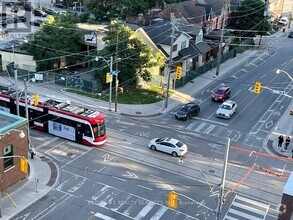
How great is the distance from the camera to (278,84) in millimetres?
65000

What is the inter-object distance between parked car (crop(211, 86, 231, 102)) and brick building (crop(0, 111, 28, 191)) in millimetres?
29144

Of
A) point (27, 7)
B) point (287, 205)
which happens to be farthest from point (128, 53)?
point (27, 7)

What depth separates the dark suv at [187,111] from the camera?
160 ft

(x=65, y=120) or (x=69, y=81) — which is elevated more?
(x=65, y=120)

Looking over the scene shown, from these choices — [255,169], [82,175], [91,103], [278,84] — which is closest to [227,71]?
[278,84]

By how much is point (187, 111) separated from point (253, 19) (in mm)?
46123

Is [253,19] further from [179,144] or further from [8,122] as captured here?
[8,122]

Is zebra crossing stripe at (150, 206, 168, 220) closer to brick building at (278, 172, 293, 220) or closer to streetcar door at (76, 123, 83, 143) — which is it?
brick building at (278, 172, 293, 220)

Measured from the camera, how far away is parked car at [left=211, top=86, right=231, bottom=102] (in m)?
55.7

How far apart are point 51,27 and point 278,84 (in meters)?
35.8

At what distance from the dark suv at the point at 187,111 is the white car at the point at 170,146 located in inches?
361

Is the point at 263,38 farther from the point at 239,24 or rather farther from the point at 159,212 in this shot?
the point at 159,212

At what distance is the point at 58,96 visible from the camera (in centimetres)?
5331

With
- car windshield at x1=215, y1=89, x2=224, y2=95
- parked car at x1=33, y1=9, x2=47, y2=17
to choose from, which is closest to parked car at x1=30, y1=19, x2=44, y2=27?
parked car at x1=33, y1=9, x2=47, y2=17
